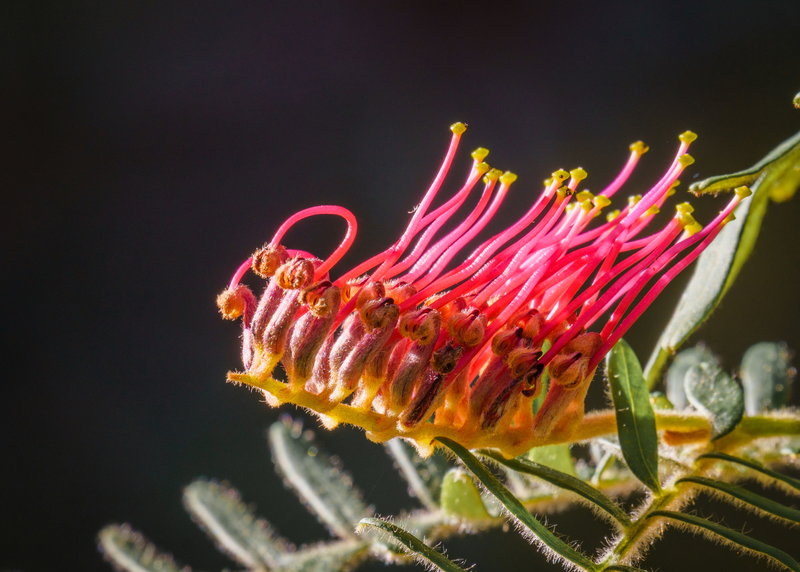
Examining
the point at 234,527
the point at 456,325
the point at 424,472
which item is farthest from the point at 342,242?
the point at 234,527

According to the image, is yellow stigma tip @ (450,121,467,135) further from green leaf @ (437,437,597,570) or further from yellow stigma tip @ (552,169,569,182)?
green leaf @ (437,437,597,570)

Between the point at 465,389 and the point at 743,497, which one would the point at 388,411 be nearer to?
the point at 465,389

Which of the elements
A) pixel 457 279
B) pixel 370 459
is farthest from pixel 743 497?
pixel 370 459

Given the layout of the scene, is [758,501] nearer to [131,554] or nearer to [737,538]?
[737,538]

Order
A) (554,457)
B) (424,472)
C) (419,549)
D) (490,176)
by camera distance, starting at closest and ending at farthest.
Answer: (419,549) → (490,176) → (554,457) → (424,472)

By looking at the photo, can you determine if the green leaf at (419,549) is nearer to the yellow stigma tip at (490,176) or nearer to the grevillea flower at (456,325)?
the grevillea flower at (456,325)

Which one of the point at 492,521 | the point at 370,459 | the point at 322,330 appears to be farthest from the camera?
the point at 370,459

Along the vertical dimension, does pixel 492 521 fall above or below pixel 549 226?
below

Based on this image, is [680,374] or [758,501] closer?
[758,501]
